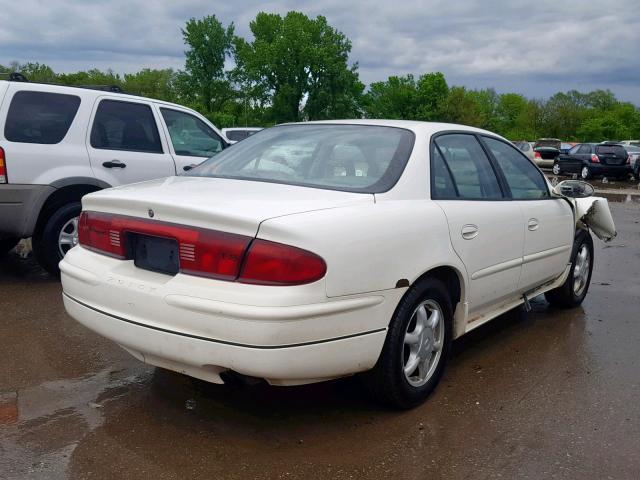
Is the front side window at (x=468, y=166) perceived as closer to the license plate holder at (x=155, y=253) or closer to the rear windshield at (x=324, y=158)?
the rear windshield at (x=324, y=158)

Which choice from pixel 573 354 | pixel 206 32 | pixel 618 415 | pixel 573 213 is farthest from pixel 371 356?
pixel 206 32

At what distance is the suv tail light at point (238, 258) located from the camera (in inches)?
110

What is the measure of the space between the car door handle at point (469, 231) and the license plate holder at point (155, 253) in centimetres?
162

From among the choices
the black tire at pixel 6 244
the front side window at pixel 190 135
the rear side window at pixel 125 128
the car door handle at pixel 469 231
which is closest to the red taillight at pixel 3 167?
the rear side window at pixel 125 128

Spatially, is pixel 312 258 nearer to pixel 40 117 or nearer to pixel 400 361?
pixel 400 361

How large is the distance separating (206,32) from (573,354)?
241 ft

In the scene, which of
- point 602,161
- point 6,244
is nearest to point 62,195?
point 6,244

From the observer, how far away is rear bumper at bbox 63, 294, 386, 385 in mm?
2790

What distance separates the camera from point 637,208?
52.1 feet

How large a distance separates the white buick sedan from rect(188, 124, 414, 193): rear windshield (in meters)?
0.01

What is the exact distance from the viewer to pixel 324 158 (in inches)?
151

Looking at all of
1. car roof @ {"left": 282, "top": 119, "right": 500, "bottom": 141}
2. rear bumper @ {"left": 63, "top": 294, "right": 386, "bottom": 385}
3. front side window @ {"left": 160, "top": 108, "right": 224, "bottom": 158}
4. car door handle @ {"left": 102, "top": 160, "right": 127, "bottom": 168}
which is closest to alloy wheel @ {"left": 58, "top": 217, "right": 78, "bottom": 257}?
car door handle @ {"left": 102, "top": 160, "right": 127, "bottom": 168}

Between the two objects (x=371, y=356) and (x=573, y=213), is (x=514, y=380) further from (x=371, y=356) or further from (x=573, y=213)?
(x=573, y=213)

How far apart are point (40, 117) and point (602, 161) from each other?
2381 centimetres
